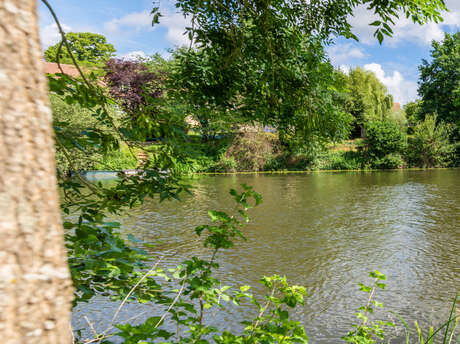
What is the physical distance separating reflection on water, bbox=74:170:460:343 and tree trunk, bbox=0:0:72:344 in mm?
1490

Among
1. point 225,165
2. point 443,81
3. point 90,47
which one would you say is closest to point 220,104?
point 225,165

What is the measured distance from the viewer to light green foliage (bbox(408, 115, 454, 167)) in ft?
84.5

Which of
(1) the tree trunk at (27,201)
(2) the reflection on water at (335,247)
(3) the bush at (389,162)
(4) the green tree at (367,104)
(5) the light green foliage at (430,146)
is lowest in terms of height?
(2) the reflection on water at (335,247)

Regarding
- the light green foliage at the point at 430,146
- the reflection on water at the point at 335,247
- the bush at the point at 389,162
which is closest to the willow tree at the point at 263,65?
the reflection on water at the point at 335,247

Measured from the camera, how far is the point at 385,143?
84.8 feet

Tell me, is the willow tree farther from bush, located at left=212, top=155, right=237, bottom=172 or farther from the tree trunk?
bush, located at left=212, top=155, right=237, bottom=172

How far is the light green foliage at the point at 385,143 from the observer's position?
1014 inches

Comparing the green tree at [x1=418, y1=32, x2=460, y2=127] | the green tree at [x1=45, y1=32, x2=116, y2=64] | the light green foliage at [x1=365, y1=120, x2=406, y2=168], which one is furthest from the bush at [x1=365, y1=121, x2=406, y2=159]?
the green tree at [x1=45, y1=32, x2=116, y2=64]

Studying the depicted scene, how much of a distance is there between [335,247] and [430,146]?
2212cm

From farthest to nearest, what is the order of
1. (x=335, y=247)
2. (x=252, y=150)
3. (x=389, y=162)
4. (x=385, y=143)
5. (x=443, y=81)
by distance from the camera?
(x=443, y=81) < (x=252, y=150) < (x=389, y=162) < (x=385, y=143) < (x=335, y=247)

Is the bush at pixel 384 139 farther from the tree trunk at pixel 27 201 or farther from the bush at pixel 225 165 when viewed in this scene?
the tree trunk at pixel 27 201

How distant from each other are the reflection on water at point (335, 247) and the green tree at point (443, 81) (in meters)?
19.4

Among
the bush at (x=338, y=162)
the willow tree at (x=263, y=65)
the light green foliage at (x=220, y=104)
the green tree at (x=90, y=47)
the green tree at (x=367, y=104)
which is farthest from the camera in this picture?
the green tree at (x=90, y=47)

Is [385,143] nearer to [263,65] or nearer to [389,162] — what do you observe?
[389,162]
